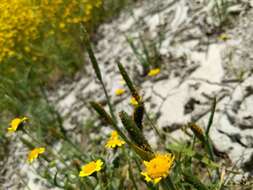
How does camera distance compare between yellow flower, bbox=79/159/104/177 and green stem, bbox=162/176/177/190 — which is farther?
yellow flower, bbox=79/159/104/177

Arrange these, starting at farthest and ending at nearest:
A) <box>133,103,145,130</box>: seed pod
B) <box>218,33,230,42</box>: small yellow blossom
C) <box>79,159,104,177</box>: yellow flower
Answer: <box>218,33,230,42</box>: small yellow blossom
<box>79,159,104,177</box>: yellow flower
<box>133,103,145,130</box>: seed pod

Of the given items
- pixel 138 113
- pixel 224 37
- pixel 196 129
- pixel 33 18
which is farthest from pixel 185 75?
pixel 33 18

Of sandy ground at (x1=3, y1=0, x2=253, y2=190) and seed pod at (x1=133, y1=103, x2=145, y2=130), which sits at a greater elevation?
seed pod at (x1=133, y1=103, x2=145, y2=130)

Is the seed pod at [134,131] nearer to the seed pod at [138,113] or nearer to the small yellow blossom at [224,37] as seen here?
the seed pod at [138,113]

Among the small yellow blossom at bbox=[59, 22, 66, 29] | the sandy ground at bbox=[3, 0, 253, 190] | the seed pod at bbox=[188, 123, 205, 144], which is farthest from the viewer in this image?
the small yellow blossom at bbox=[59, 22, 66, 29]

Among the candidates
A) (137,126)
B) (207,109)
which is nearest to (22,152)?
(207,109)

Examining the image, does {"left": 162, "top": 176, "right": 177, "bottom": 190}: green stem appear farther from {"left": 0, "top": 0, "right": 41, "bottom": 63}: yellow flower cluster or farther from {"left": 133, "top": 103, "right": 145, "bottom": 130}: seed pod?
{"left": 0, "top": 0, "right": 41, "bottom": 63}: yellow flower cluster

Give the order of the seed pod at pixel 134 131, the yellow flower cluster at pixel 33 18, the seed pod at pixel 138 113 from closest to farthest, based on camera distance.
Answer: the seed pod at pixel 134 131, the seed pod at pixel 138 113, the yellow flower cluster at pixel 33 18

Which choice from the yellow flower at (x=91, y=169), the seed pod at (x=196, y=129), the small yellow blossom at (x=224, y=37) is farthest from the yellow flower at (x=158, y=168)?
the small yellow blossom at (x=224, y=37)

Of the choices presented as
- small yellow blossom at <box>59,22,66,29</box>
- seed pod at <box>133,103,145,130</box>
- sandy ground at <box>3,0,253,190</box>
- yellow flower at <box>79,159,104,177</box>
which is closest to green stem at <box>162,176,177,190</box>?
seed pod at <box>133,103,145,130</box>
